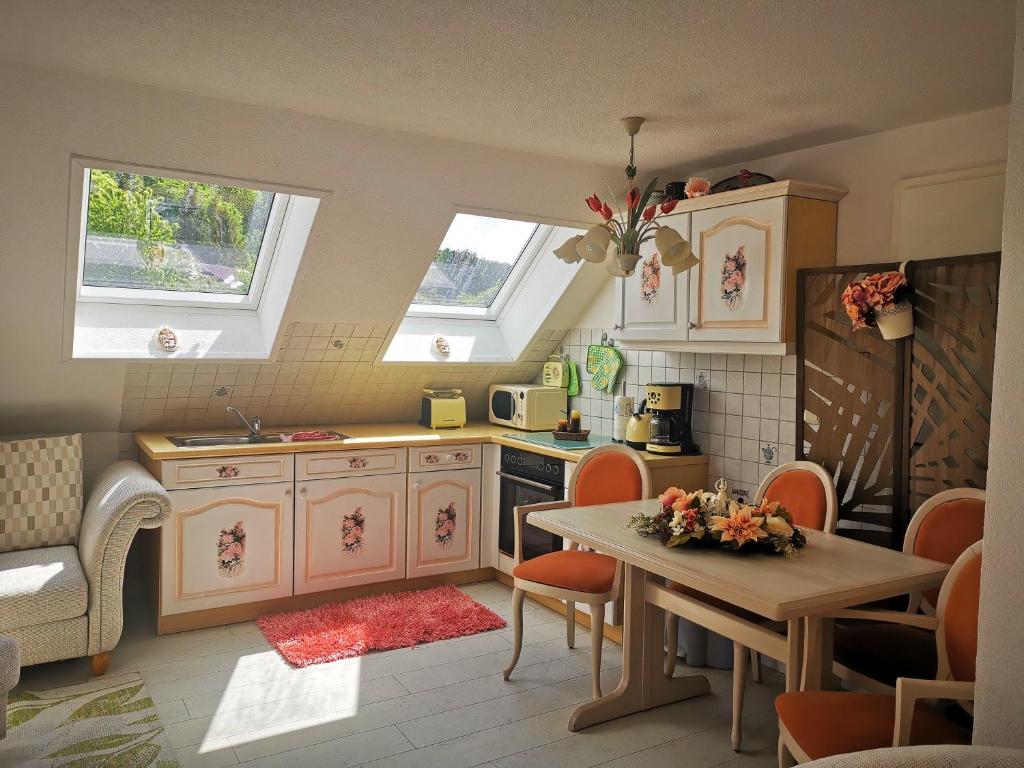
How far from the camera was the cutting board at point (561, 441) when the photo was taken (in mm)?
4129

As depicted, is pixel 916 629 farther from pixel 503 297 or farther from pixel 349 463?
pixel 503 297

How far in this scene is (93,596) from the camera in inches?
128

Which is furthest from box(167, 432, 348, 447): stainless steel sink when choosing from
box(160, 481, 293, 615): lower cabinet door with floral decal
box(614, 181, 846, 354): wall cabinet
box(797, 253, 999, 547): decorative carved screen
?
box(797, 253, 999, 547): decorative carved screen

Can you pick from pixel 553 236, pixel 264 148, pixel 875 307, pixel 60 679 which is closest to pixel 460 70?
pixel 264 148

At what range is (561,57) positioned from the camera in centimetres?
245

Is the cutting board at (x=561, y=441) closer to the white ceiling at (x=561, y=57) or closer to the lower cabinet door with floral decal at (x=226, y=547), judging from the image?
the lower cabinet door with floral decal at (x=226, y=547)

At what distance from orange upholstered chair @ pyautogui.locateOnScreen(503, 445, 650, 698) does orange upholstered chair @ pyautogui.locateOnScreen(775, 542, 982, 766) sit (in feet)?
3.34

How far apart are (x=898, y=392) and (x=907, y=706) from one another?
4.61 ft

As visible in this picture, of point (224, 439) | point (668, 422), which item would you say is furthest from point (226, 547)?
point (668, 422)

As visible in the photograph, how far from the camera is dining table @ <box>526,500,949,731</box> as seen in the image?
2.26 meters

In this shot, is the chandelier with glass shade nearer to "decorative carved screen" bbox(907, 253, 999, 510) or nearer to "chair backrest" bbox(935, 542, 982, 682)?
"decorative carved screen" bbox(907, 253, 999, 510)

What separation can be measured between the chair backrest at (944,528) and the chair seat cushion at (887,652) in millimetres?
101

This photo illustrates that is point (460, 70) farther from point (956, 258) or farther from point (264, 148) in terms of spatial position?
point (956, 258)

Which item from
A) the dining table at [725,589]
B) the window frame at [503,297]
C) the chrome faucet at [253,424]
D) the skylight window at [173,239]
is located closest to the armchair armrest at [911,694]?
the dining table at [725,589]
